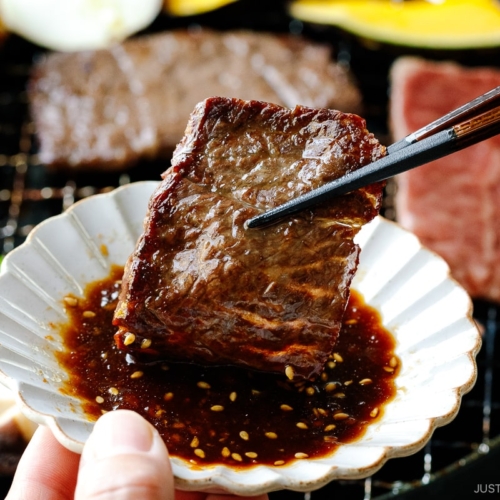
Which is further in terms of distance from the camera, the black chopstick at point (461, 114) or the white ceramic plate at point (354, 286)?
the black chopstick at point (461, 114)

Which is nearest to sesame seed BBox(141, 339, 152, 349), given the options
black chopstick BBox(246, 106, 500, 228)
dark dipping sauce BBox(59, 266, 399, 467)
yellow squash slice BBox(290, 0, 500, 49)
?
dark dipping sauce BBox(59, 266, 399, 467)

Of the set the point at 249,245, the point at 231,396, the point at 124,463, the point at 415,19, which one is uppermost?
the point at 249,245

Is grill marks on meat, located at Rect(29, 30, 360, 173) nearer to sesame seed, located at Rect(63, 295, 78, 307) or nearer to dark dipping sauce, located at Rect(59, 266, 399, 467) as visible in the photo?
sesame seed, located at Rect(63, 295, 78, 307)

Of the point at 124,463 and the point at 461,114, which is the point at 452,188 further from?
the point at 124,463

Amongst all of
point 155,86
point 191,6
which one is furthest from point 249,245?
point 191,6

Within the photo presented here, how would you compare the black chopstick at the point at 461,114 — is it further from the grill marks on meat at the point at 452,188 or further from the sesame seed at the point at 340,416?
the grill marks on meat at the point at 452,188

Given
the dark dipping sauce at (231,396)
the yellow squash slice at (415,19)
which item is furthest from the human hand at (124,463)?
the yellow squash slice at (415,19)

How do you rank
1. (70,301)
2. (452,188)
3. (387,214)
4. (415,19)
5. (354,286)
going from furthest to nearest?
1. (415,19)
2. (387,214)
3. (452,188)
4. (354,286)
5. (70,301)
